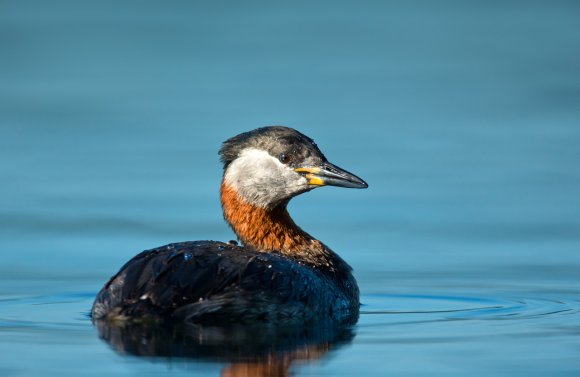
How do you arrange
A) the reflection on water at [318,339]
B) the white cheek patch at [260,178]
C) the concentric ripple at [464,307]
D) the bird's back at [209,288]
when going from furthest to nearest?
the white cheek patch at [260,178] < the concentric ripple at [464,307] < the bird's back at [209,288] < the reflection on water at [318,339]

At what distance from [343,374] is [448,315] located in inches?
104

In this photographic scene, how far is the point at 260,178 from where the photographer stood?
13539 millimetres

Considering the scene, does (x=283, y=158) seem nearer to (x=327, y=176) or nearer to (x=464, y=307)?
(x=327, y=176)

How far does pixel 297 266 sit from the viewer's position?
12.5 meters

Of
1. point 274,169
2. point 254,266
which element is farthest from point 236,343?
point 274,169

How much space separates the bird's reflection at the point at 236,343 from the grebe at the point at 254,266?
0.10 meters

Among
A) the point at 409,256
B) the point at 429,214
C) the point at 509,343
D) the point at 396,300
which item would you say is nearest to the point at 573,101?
the point at 429,214

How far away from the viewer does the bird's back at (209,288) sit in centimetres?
1146

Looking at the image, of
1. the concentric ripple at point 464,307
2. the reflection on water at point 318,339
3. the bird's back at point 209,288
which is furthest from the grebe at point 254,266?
the concentric ripple at point 464,307

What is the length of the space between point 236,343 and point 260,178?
8.95 ft

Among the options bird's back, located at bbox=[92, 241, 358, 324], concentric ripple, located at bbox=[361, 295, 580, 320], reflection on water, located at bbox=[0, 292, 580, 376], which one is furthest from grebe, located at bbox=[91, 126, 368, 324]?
concentric ripple, located at bbox=[361, 295, 580, 320]

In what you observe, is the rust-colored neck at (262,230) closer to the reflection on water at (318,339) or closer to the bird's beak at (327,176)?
the bird's beak at (327,176)

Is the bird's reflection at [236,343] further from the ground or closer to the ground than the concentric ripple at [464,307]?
closer to the ground

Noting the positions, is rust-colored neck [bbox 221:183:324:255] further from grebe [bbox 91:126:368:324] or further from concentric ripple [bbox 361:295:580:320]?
concentric ripple [bbox 361:295:580:320]
